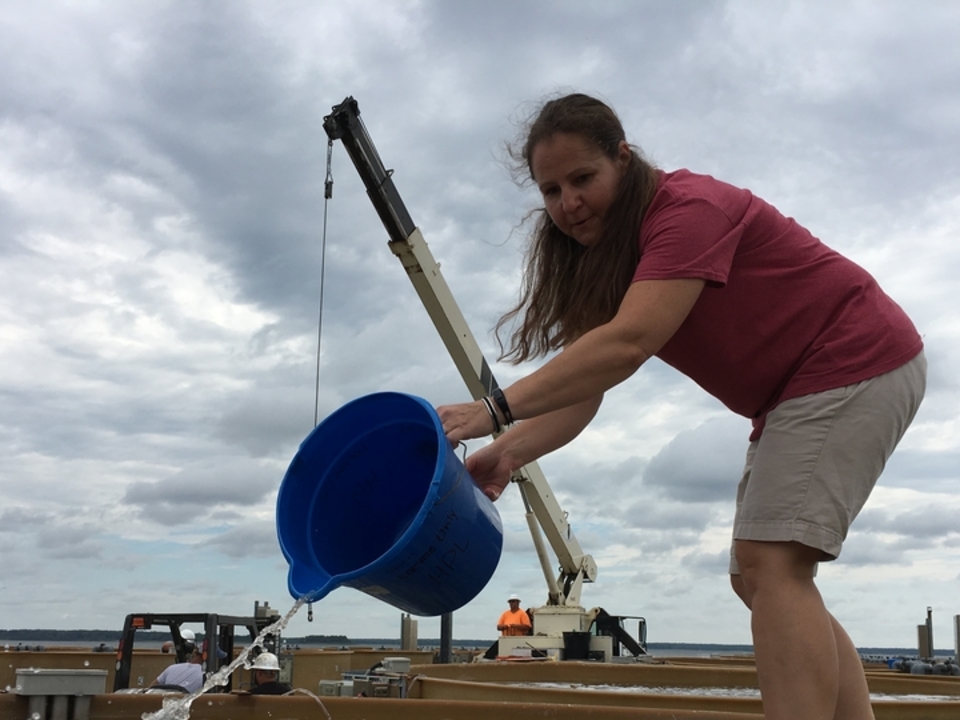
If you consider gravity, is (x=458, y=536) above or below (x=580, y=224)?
below

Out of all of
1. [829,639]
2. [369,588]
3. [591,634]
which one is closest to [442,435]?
[369,588]

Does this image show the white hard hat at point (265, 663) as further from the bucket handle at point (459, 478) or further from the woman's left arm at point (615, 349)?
the woman's left arm at point (615, 349)

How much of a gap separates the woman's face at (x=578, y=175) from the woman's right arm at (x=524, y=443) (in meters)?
0.62

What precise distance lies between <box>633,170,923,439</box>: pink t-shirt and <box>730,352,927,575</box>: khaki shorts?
4cm

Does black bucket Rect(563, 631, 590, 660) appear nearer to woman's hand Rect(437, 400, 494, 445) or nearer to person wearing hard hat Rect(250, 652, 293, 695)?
person wearing hard hat Rect(250, 652, 293, 695)

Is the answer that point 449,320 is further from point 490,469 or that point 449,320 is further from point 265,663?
point 490,469

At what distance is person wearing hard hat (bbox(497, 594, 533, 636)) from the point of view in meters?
18.0

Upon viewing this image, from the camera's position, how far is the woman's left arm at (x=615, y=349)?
2.14m

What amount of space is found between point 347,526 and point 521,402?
1164mm

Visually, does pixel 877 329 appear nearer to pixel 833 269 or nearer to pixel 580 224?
pixel 833 269

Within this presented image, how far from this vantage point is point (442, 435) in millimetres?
2430

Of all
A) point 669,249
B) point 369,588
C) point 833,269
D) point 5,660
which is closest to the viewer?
point 669,249

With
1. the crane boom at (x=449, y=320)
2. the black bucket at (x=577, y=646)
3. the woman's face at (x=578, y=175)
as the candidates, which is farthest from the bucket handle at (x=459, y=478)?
the black bucket at (x=577, y=646)

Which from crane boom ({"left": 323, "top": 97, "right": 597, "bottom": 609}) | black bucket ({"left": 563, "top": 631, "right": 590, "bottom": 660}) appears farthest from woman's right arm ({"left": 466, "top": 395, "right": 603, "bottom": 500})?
black bucket ({"left": 563, "top": 631, "right": 590, "bottom": 660})
